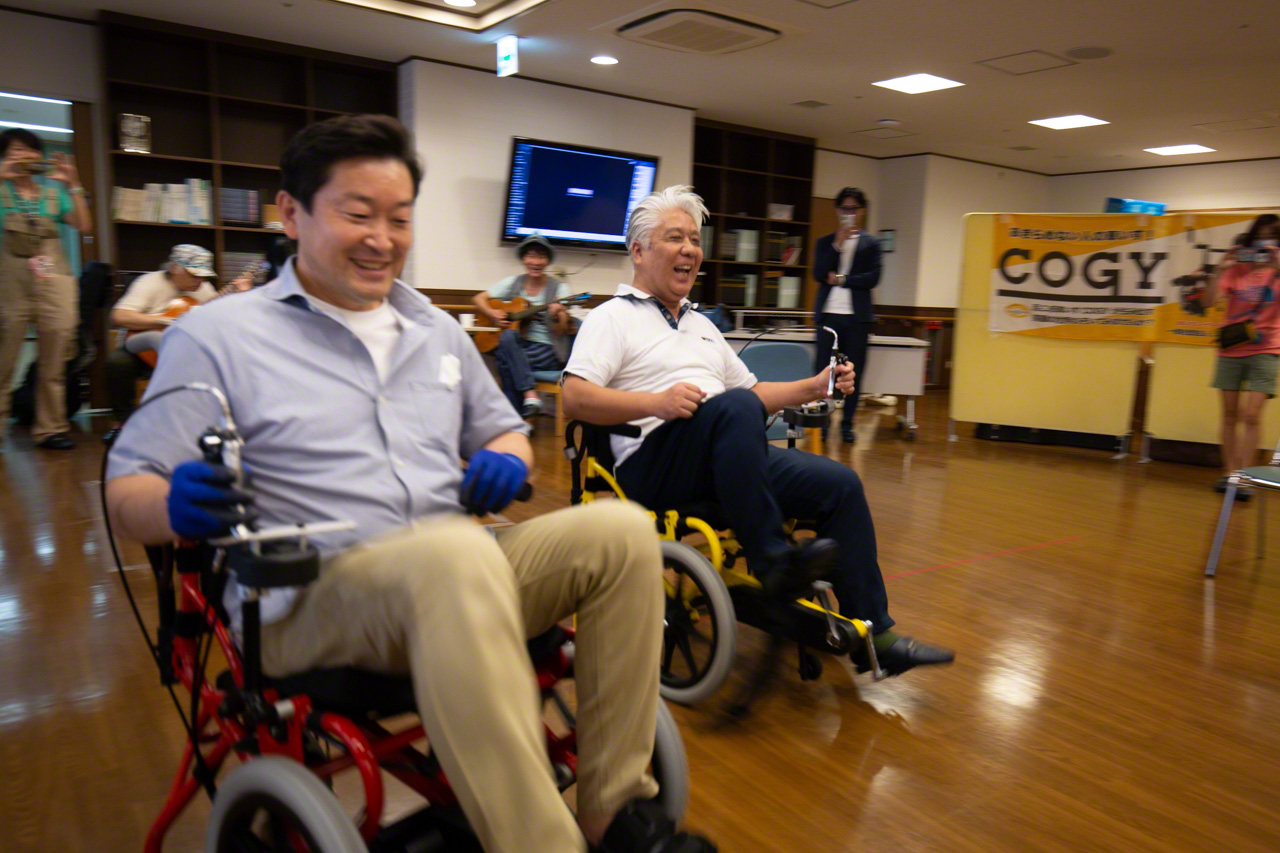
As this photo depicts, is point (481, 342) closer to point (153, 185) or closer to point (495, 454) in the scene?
point (153, 185)

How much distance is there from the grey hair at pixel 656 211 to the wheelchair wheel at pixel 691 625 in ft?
2.68

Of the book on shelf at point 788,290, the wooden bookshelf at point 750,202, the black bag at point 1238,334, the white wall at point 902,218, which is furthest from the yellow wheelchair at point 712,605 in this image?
the white wall at point 902,218

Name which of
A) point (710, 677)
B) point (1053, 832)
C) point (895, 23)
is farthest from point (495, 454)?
point (895, 23)

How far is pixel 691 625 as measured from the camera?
1.98 meters

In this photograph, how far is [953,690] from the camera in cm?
207

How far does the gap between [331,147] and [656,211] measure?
1.15m

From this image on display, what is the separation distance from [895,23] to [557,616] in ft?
16.6

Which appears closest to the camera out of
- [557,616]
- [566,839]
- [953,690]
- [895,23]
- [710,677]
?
[566,839]

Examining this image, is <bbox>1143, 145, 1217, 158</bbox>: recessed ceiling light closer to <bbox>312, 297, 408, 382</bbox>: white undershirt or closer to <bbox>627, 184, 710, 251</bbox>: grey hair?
<bbox>627, 184, 710, 251</bbox>: grey hair

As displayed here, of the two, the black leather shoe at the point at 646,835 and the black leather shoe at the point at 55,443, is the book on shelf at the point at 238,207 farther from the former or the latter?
the black leather shoe at the point at 646,835

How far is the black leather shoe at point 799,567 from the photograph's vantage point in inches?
69.6

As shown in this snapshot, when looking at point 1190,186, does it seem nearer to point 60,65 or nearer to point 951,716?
point 951,716

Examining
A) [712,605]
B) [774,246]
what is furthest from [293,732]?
[774,246]

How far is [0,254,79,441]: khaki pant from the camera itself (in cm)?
438
